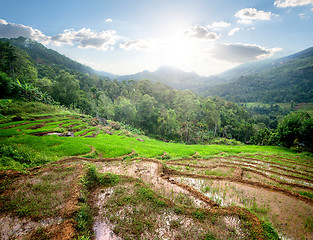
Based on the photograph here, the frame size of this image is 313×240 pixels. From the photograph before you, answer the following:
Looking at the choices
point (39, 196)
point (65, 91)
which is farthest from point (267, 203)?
point (65, 91)

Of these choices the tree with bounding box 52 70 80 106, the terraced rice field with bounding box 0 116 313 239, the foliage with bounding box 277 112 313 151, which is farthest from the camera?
the tree with bounding box 52 70 80 106

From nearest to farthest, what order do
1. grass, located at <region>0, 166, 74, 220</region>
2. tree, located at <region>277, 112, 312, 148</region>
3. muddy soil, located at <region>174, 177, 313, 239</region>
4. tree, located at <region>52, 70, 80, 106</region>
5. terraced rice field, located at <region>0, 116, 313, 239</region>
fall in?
terraced rice field, located at <region>0, 116, 313, 239</region> < grass, located at <region>0, 166, 74, 220</region> < muddy soil, located at <region>174, 177, 313, 239</region> < tree, located at <region>277, 112, 312, 148</region> < tree, located at <region>52, 70, 80, 106</region>

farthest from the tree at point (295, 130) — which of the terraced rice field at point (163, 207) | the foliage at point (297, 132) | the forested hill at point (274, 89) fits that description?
the forested hill at point (274, 89)

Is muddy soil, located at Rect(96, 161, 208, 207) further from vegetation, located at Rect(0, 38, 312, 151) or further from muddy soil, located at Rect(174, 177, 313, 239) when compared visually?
vegetation, located at Rect(0, 38, 312, 151)

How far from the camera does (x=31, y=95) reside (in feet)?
97.8

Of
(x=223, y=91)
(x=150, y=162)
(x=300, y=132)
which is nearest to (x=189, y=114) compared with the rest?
(x=300, y=132)

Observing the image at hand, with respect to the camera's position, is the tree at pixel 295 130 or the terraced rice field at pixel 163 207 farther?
the tree at pixel 295 130

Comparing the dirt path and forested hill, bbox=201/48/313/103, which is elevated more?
forested hill, bbox=201/48/313/103

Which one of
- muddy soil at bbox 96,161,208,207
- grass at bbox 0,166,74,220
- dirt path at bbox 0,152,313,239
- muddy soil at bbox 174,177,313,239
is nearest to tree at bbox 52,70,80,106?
dirt path at bbox 0,152,313,239

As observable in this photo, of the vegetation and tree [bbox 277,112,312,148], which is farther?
the vegetation

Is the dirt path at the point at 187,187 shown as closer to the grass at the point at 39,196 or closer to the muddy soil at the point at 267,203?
the muddy soil at the point at 267,203

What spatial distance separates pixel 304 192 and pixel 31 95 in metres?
44.3

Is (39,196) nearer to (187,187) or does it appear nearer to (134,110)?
(187,187)

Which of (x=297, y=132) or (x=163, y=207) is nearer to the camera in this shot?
(x=163, y=207)
